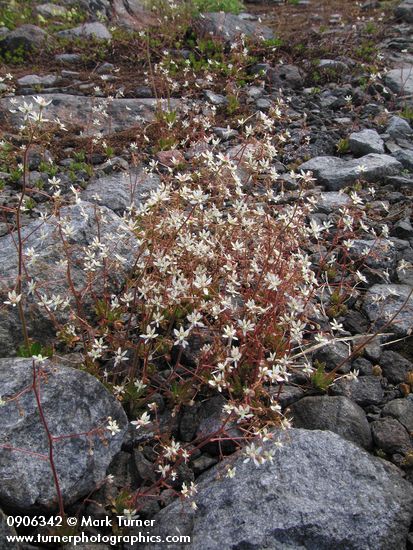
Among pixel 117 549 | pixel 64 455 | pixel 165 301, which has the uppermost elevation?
pixel 165 301

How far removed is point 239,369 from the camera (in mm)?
3273

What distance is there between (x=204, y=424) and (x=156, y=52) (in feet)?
22.8

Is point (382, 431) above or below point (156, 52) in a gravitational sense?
below

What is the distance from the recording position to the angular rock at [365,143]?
6238 mm

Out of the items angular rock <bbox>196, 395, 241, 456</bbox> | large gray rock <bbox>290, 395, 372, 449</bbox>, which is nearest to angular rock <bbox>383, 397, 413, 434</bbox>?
large gray rock <bbox>290, 395, 372, 449</bbox>

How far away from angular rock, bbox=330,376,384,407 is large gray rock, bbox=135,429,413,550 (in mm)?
539

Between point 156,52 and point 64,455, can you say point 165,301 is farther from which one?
point 156,52

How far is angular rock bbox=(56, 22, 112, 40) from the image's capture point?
947 cm

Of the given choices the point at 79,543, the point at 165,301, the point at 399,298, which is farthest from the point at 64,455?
the point at 399,298

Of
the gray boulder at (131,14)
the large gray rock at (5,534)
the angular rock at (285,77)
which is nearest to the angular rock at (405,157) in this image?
the angular rock at (285,77)

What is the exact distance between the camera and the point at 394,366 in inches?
143

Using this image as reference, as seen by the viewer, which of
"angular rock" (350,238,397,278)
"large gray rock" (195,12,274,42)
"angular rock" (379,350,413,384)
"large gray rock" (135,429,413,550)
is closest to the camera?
"large gray rock" (135,429,413,550)

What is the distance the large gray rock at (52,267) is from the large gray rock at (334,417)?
157 cm

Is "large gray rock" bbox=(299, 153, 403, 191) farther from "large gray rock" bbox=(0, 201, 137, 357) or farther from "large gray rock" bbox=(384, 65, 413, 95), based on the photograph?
"large gray rock" bbox=(384, 65, 413, 95)
